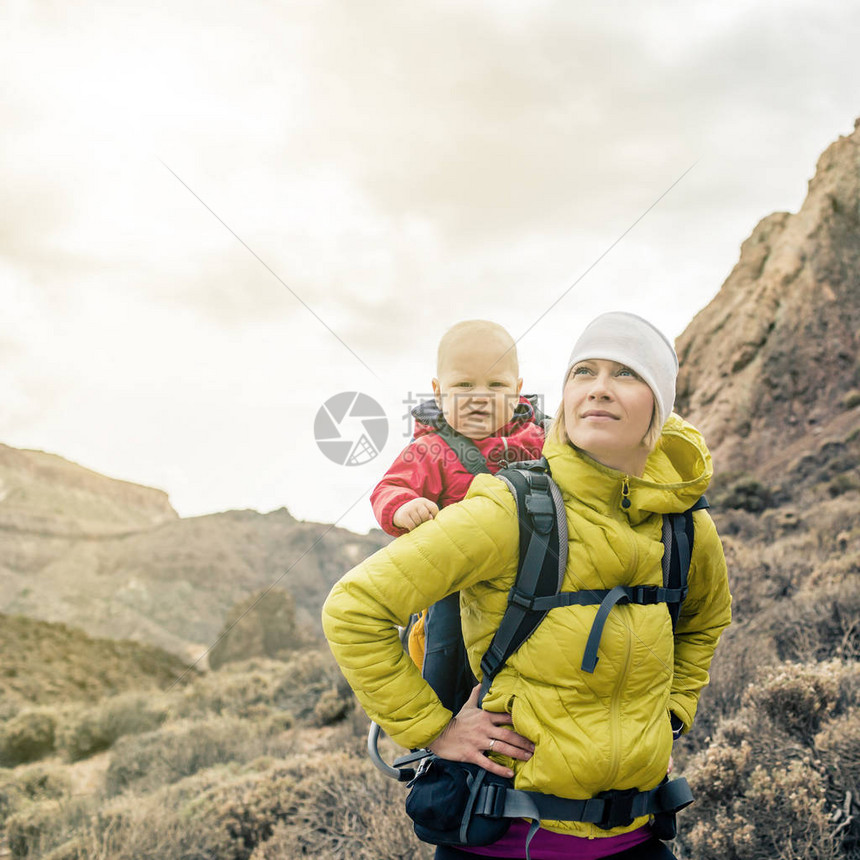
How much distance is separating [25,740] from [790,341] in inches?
876

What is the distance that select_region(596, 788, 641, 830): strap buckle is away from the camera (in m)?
1.33

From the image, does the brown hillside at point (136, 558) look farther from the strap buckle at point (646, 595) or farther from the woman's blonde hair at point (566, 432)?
the strap buckle at point (646, 595)

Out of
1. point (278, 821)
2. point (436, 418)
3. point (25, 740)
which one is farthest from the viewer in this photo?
point (25, 740)

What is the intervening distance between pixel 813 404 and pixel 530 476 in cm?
2051

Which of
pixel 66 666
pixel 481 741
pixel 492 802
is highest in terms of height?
pixel 481 741

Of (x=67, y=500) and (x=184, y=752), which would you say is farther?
(x=67, y=500)

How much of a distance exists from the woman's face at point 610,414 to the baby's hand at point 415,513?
38cm

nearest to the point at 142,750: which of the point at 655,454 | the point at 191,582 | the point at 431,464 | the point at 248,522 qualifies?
the point at 431,464

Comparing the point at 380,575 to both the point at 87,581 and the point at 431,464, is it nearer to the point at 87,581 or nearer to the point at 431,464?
the point at 431,464

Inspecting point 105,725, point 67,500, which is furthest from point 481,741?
point 67,500

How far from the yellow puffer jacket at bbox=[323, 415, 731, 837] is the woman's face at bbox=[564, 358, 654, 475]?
54mm

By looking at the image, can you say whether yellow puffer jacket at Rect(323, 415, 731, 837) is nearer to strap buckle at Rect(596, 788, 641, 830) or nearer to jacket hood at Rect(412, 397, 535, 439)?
strap buckle at Rect(596, 788, 641, 830)

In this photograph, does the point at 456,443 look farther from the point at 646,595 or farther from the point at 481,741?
the point at 481,741

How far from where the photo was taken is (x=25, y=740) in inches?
398
